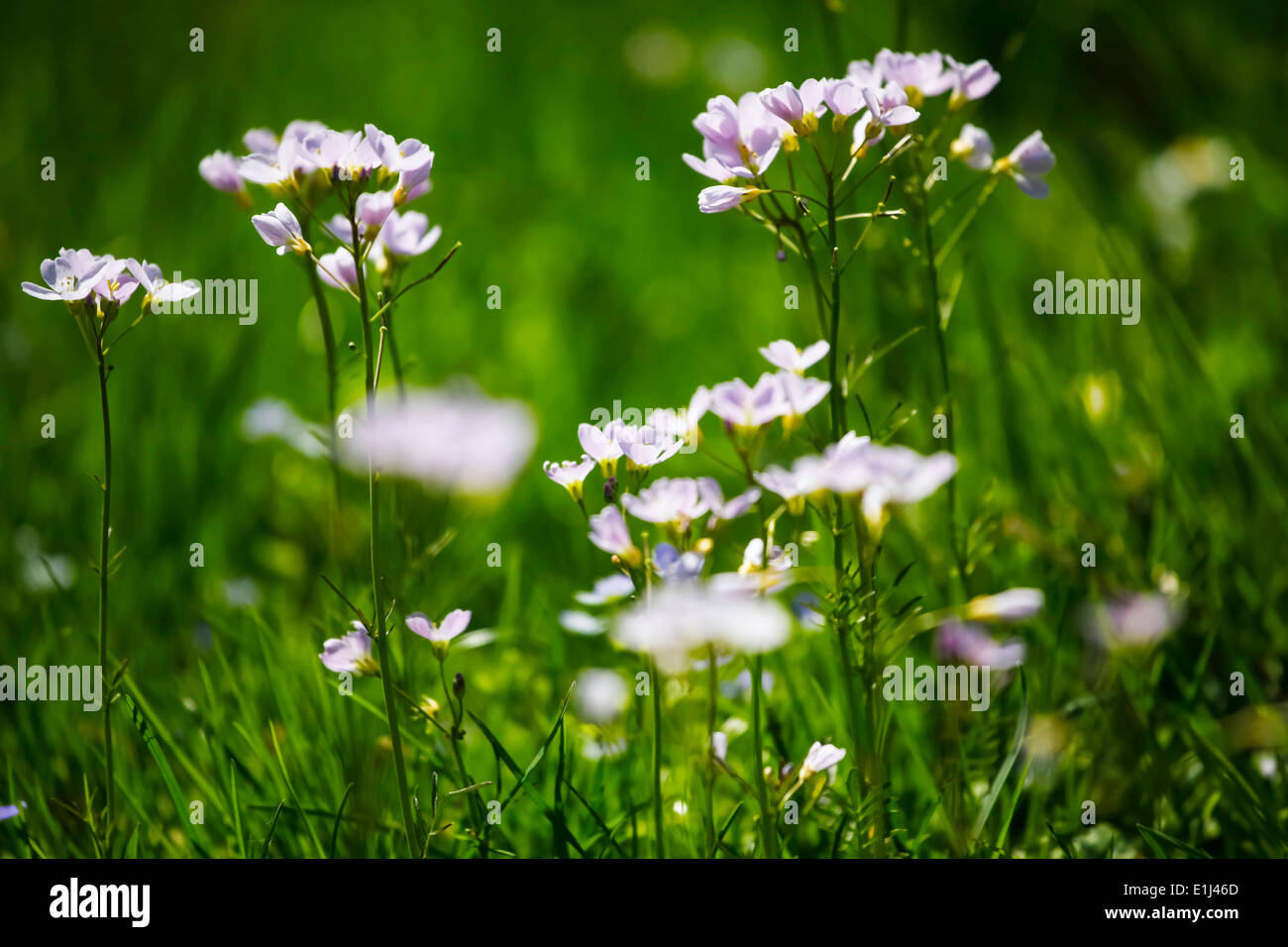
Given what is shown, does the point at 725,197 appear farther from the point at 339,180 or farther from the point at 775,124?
the point at 339,180

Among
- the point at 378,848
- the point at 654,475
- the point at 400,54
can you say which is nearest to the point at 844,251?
the point at 654,475

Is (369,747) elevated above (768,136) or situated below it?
below

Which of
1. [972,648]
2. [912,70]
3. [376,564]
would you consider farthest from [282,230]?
[972,648]

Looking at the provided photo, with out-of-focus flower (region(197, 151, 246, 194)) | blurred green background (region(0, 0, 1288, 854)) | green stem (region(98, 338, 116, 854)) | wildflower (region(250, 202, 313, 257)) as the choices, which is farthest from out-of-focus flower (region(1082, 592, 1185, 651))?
out-of-focus flower (region(197, 151, 246, 194))

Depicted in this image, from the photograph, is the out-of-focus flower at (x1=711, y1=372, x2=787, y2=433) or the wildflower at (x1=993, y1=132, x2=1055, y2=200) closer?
the out-of-focus flower at (x1=711, y1=372, x2=787, y2=433)

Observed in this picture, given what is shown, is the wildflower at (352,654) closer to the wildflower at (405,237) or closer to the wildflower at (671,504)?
the wildflower at (671,504)

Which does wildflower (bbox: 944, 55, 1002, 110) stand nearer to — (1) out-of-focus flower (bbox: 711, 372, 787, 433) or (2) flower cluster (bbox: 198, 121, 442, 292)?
(1) out-of-focus flower (bbox: 711, 372, 787, 433)

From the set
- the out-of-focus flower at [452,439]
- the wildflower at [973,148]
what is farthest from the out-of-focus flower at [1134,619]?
the out-of-focus flower at [452,439]
